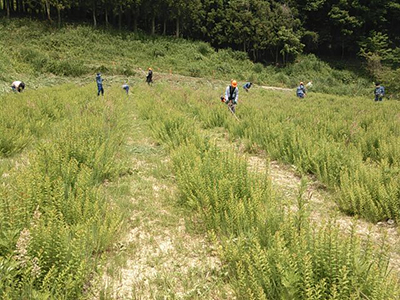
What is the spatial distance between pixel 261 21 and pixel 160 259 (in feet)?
164

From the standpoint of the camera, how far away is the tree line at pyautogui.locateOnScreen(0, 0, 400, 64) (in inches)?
1692

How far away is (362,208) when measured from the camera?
3604 mm

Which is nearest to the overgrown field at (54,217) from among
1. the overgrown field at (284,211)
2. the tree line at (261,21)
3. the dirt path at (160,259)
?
the dirt path at (160,259)

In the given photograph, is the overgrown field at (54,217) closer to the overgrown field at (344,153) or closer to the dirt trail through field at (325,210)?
the dirt trail through field at (325,210)

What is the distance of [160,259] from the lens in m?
2.77

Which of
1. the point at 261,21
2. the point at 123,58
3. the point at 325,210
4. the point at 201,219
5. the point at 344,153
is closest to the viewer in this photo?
the point at 201,219

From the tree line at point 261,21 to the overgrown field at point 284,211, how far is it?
4213 cm

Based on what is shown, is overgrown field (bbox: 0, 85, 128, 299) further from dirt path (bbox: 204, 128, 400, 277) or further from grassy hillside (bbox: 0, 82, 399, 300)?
dirt path (bbox: 204, 128, 400, 277)

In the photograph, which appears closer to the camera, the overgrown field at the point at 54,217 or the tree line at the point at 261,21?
the overgrown field at the point at 54,217

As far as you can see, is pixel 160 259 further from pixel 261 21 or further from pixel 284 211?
pixel 261 21

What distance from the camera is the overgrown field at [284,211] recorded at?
6.14 feet

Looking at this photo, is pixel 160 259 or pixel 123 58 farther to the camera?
pixel 123 58

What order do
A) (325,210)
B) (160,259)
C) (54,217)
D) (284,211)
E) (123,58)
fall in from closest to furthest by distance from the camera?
(54,217) < (160,259) < (284,211) < (325,210) < (123,58)

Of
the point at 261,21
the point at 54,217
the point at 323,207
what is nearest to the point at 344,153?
the point at 323,207
